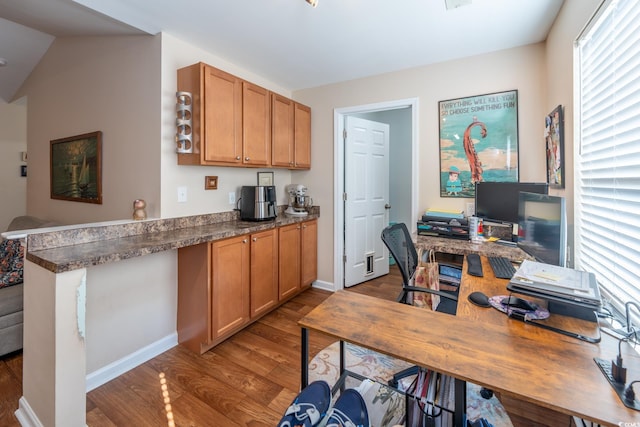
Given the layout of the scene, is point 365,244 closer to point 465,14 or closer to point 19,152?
point 465,14

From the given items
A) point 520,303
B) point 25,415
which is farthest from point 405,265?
point 25,415

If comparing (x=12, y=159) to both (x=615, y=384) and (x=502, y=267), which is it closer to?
(x=502, y=267)

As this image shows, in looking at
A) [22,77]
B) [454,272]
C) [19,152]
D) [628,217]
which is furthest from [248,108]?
[19,152]

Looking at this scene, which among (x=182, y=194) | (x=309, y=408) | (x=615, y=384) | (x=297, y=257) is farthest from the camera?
(x=297, y=257)

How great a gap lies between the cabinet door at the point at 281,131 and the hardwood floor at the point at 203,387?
1.72 meters

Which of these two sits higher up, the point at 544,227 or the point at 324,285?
the point at 544,227

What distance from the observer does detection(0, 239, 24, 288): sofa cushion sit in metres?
2.29

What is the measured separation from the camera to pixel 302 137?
130 inches

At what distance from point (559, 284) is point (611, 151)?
0.69 m

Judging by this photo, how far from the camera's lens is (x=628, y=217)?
111 centimetres

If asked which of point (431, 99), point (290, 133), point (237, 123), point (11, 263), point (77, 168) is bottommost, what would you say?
point (11, 263)

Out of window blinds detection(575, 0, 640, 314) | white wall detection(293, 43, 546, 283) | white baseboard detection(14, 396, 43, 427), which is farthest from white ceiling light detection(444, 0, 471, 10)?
white baseboard detection(14, 396, 43, 427)

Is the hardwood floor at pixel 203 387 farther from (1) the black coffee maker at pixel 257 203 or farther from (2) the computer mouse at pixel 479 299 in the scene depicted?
(2) the computer mouse at pixel 479 299

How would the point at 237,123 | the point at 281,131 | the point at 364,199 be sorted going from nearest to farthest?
the point at 237,123, the point at 281,131, the point at 364,199
